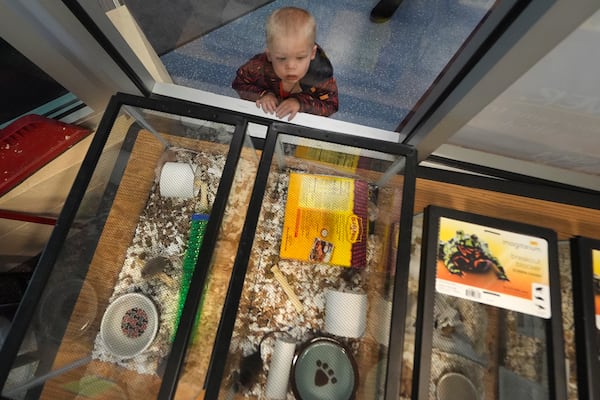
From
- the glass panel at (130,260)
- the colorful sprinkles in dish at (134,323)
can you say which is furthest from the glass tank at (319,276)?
the colorful sprinkles in dish at (134,323)

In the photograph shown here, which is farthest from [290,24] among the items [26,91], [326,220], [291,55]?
[26,91]

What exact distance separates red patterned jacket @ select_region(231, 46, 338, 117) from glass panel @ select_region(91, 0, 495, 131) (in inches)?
0.8

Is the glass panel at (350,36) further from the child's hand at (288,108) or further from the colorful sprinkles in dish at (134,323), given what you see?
the colorful sprinkles in dish at (134,323)

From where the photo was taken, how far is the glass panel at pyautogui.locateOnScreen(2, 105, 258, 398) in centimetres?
67

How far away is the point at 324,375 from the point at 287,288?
23 centimetres

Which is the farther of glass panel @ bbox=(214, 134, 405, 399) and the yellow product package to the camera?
the yellow product package

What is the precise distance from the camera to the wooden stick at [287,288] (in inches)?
33.5

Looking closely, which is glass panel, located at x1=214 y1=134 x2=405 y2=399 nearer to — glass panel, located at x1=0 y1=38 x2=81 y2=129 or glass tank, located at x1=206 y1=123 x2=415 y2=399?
glass tank, located at x1=206 y1=123 x2=415 y2=399

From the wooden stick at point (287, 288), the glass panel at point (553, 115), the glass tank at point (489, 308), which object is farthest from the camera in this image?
the wooden stick at point (287, 288)

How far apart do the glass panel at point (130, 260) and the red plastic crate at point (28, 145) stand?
14.2 inches

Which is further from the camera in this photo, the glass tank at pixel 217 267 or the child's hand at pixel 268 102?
the child's hand at pixel 268 102

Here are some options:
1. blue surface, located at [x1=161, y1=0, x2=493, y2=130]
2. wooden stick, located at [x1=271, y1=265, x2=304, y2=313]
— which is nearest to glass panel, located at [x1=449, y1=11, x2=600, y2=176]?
blue surface, located at [x1=161, y1=0, x2=493, y2=130]

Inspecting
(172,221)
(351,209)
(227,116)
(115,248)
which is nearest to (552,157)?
(351,209)

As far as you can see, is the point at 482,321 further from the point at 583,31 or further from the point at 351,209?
the point at 583,31
